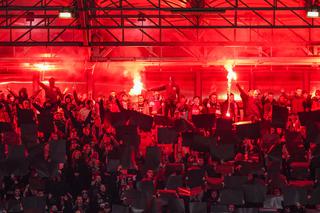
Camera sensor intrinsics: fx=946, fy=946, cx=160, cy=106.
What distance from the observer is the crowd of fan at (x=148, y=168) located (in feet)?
74.1

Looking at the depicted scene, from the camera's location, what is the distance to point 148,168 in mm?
23312

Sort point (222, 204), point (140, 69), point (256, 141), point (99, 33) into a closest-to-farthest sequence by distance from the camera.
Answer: point (222, 204)
point (256, 141)
point (99, 33)
point (140, 69)

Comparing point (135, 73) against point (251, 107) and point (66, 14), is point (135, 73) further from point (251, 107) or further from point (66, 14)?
point (66, 14)

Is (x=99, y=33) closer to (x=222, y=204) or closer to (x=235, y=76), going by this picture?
(x=235, y=76)

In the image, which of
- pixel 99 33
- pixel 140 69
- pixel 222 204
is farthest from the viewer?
pixel 140 69

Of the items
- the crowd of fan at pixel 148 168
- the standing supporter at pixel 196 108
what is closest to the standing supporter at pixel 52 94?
the crowd of fan at pixel 148 168

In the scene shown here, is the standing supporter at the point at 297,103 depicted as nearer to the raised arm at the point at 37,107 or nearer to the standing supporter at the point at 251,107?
the standing supporter at the point at 251,107

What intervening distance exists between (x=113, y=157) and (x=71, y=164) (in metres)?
1.06

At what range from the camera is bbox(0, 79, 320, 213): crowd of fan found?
22594 millimetres

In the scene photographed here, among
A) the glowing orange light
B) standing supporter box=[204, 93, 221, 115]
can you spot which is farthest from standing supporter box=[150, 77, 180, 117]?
the glowing orange light

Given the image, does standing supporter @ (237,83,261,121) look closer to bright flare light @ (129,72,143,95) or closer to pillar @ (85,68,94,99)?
bright flare light @ (129,72,143,95)

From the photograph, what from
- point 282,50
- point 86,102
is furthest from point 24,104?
point 282,50

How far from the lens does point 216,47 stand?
28.6m

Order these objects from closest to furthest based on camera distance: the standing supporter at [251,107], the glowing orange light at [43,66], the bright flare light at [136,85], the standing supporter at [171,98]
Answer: the standing supporter at [251,107]
the standing supporter at [171,98]
the glowing orange light at [43,66]
the bright flare light at [136,85]
